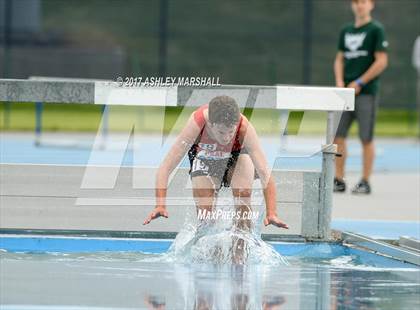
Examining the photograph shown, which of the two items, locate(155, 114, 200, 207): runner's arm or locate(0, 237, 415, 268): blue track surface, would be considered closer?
locate(155, 114, 200, 207): runner's arm

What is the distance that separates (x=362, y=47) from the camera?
623 inches

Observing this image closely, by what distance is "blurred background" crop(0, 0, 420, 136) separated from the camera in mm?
33125

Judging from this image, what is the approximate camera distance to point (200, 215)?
10297 millimetres

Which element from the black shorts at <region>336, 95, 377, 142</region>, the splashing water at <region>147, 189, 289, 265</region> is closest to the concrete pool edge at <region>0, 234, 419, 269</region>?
the splashing water at <region>147, 189, 289, 265</region>

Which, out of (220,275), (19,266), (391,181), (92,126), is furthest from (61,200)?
(92,126)

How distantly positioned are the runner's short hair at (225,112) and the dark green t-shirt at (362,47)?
646 cm

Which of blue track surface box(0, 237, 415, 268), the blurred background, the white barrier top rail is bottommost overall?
blue track surface box(0, 237, 415, 268)

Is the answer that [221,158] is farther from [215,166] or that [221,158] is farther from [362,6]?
[362,6]

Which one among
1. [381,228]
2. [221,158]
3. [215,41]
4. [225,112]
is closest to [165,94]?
[221,158]

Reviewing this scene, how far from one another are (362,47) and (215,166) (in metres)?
6.17

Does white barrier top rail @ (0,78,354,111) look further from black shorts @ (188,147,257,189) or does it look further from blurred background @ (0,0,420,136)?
blurred background @ (0,0,420,136)

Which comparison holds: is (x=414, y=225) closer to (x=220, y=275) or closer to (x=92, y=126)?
(x=220, y=275)

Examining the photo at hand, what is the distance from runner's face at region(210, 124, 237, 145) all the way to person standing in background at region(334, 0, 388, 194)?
591 centimetres

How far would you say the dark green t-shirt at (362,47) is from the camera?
15.7 m
